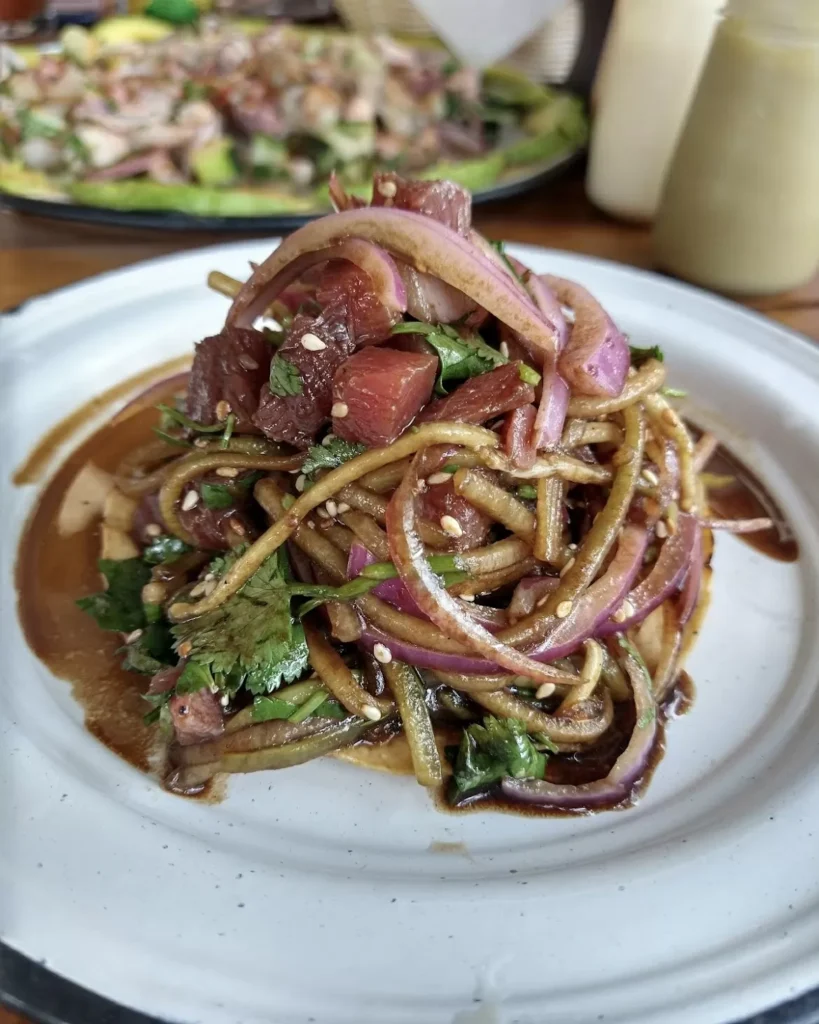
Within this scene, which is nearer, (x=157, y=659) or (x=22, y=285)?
(x=157, y=659)

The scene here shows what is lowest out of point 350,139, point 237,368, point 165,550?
point 165,550

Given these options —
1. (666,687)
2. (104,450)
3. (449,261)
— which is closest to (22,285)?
(104,450)

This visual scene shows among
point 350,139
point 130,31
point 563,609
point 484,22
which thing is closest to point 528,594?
point 563,609

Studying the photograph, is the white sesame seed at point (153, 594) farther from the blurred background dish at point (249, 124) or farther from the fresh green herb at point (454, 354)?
the blurred background dish at point (249, 124)

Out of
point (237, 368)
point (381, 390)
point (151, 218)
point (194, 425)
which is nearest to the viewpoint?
point (381, 390)

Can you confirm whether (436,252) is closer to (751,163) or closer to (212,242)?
(751,163)

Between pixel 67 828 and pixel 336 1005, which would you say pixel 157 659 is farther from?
pixel 336 1005

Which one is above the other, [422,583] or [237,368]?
[237,368]
